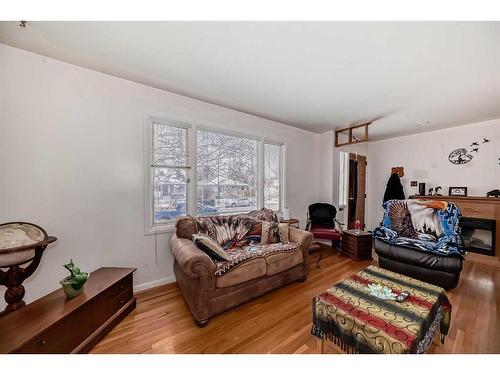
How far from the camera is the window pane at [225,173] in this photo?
2803 millimetres

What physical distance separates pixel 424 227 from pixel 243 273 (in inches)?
106

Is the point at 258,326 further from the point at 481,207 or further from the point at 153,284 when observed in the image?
the point at 481,207

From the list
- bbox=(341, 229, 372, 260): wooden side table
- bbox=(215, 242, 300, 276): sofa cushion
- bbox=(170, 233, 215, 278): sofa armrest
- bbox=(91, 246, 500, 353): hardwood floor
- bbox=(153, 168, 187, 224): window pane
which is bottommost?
bbox=(91, 246, 500, 353): hardwood floor

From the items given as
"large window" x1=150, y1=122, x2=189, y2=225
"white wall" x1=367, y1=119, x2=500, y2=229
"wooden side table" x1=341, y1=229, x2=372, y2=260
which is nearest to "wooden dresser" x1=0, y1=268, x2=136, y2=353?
"large window" x1=150, y1=122, x2=189, y2=225

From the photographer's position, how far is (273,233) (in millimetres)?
2693

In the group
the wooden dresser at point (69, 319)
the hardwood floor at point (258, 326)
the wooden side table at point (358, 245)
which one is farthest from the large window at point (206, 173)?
the wooden side table at point (358, 245)

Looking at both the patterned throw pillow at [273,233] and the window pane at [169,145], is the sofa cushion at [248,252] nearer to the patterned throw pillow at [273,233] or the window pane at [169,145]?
the patterned throw pillow at [273,233]

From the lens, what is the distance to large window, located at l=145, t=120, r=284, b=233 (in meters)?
2.46

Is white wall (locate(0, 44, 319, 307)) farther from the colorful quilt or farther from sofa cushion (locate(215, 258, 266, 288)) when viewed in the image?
the colorful quilt

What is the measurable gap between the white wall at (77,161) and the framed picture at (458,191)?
4931 mm

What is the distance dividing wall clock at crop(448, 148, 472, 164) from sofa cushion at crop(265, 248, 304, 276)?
3742mm

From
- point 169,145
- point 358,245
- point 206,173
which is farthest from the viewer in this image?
point 358,245

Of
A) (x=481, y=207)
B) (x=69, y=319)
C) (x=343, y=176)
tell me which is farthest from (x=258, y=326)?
(x=481, y=207)

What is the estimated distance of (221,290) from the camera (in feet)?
6.03
